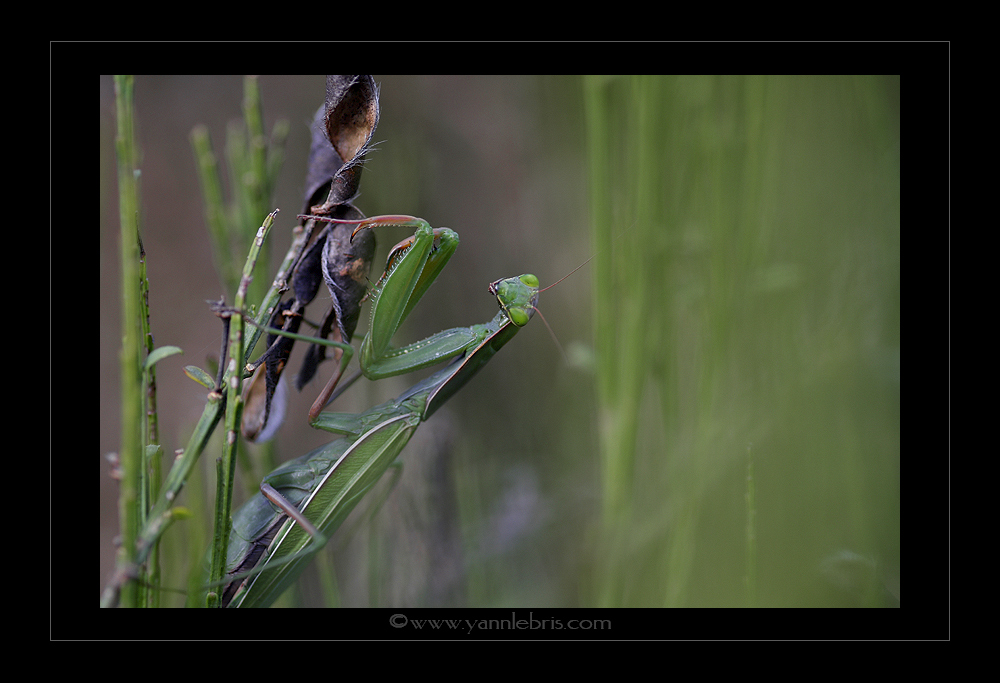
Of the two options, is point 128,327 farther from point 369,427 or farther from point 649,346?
point 649,346

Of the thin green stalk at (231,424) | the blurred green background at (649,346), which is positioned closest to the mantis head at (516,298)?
the blurred green background at (649,346)

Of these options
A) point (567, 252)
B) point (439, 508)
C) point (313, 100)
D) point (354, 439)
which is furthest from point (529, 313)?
point (313, 100)

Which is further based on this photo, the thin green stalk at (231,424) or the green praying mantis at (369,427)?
the green praying mantis at (369,427)

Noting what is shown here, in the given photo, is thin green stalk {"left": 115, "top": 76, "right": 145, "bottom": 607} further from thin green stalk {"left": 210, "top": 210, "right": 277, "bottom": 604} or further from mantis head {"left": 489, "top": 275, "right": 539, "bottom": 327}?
mantis head {"left": 489, "top": 275, "right": 539, "bottom": 327}

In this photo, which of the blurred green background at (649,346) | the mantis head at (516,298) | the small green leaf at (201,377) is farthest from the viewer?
the blurred green background at (649,346)

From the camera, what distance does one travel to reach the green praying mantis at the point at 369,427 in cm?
128

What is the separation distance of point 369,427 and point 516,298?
0.53 metres

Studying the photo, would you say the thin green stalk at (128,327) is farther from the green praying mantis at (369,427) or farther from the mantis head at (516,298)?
the mantis head at (516,298)

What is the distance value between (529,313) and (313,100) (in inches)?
79.5

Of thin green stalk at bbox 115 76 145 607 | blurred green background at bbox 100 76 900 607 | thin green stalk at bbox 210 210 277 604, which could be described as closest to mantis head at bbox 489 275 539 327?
blurred green background at bbox 100 76 900 607

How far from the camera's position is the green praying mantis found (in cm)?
128

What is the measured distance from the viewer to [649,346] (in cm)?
168

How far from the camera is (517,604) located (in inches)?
84.8
